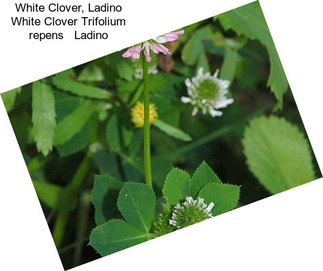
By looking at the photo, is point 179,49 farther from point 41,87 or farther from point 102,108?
point 41,87

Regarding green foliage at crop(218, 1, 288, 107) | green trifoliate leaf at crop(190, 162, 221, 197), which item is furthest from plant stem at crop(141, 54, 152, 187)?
green foliage at crop(218, 1, 288, 107)

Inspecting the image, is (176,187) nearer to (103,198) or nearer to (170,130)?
(103,198)

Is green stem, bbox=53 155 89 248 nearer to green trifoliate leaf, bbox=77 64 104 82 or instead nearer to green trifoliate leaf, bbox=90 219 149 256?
green trifoliate leaf, bbox=77 64 104 82

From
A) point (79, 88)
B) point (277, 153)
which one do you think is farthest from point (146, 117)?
point (277, 153)

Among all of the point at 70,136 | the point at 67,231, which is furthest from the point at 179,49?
the point at 67,231

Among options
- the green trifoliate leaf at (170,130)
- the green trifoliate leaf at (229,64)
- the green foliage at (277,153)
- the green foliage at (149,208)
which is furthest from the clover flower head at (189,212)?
the green trifoliate leaf at (229,64)

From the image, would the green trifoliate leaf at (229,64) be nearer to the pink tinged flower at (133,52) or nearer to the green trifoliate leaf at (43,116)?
the pink tinged flower at (133,52)
